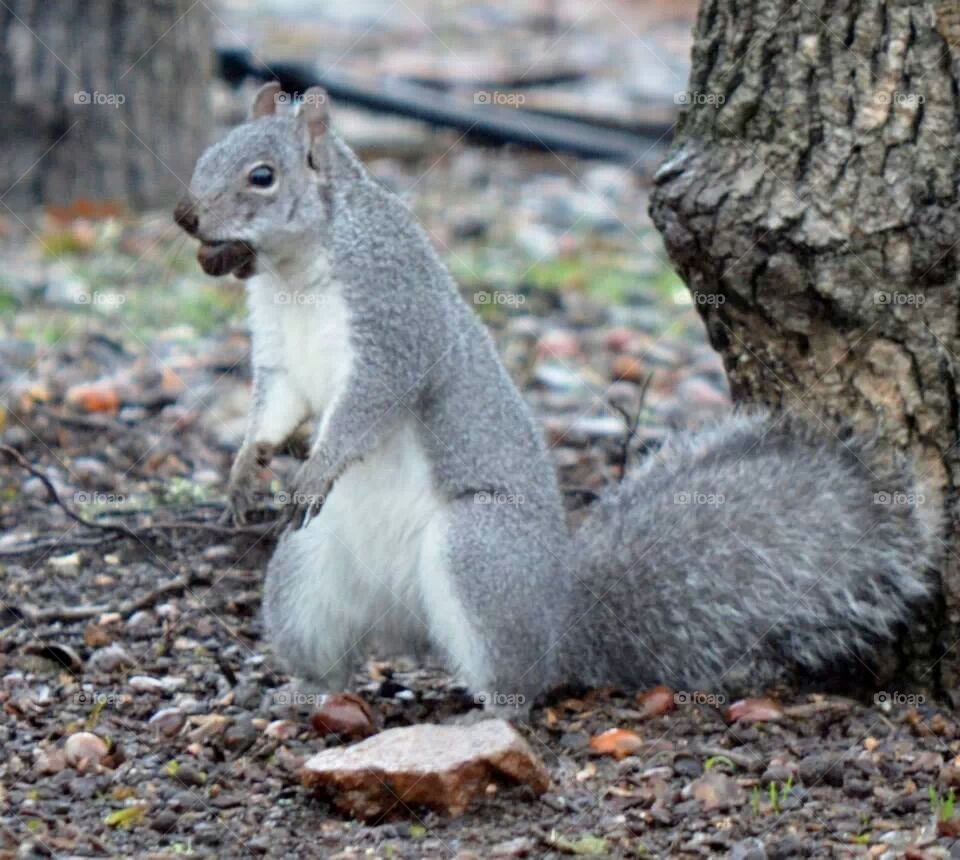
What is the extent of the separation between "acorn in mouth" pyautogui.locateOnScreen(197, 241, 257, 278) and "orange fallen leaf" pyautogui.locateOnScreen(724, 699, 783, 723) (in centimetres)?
148

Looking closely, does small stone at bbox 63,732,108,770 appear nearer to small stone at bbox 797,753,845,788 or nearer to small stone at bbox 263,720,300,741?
small stone at bbox 263,720,300,741

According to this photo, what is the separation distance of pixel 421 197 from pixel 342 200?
4.66 m

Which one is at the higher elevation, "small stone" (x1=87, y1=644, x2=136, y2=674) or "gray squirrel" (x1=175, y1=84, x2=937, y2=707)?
"gray squirrel" (x1=175, y1=84, x2=937, y2=707)

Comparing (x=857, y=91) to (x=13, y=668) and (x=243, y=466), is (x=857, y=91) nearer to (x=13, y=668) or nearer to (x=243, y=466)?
(x=243, y=466)

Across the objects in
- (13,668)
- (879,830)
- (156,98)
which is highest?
(156,98)

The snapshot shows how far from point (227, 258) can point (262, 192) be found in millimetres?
168

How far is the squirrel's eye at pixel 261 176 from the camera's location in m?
3.54

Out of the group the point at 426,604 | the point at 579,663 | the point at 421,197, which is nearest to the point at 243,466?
the point at 426,604

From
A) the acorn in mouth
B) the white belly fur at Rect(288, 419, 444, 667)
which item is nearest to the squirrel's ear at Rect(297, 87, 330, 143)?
the acorn in mouth

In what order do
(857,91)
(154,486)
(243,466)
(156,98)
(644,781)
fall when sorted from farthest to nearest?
(156,98) → (154,486) → (243,466) → (857,91) → (644,781)

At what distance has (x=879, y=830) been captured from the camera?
297 cm

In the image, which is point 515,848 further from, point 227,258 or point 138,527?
point 138,527

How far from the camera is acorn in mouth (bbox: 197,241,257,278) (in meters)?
3.50

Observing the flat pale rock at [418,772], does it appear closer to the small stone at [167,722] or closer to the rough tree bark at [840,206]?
the small stone at [167,722]
